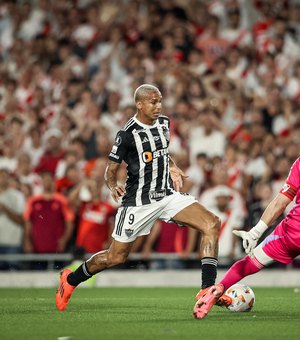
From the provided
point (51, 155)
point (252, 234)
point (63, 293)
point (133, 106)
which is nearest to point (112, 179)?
point (63, 293)

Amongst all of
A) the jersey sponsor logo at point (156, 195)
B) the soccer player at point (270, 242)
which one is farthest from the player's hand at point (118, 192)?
the soccer player at point (270, 242)

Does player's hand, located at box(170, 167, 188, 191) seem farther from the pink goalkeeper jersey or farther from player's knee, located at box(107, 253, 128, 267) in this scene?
the pink goalkeeper jersey

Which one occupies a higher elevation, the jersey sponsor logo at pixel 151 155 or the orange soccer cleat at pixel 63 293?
the jersey sponsor logo at pixel 151 155

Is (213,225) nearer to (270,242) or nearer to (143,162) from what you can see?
(270,242)

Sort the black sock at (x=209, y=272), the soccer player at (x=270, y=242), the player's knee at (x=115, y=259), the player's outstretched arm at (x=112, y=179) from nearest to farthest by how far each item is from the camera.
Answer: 1. the soccer player at (x=270, y=242)
2. the black sock at (x=209, y=272)
3. the player's outstretched arm at (x=112, y=179)
4. the player's knee at (x=115, y=259)

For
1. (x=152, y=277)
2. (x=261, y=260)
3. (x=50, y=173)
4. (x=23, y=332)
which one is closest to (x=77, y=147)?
(x=50, y=173)

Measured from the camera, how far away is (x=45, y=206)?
17.7 metres

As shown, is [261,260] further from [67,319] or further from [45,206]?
[45,206]

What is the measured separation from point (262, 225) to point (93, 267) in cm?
230

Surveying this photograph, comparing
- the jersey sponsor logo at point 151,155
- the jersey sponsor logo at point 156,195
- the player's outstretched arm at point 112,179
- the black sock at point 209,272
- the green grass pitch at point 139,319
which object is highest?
the jersey sponsor logo at point 151,155

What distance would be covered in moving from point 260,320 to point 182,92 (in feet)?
32.3

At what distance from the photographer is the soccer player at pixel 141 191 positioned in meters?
11.6

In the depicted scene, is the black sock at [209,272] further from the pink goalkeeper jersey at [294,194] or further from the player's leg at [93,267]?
the player's leg at [93,267]

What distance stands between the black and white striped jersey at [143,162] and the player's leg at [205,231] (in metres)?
0.40
